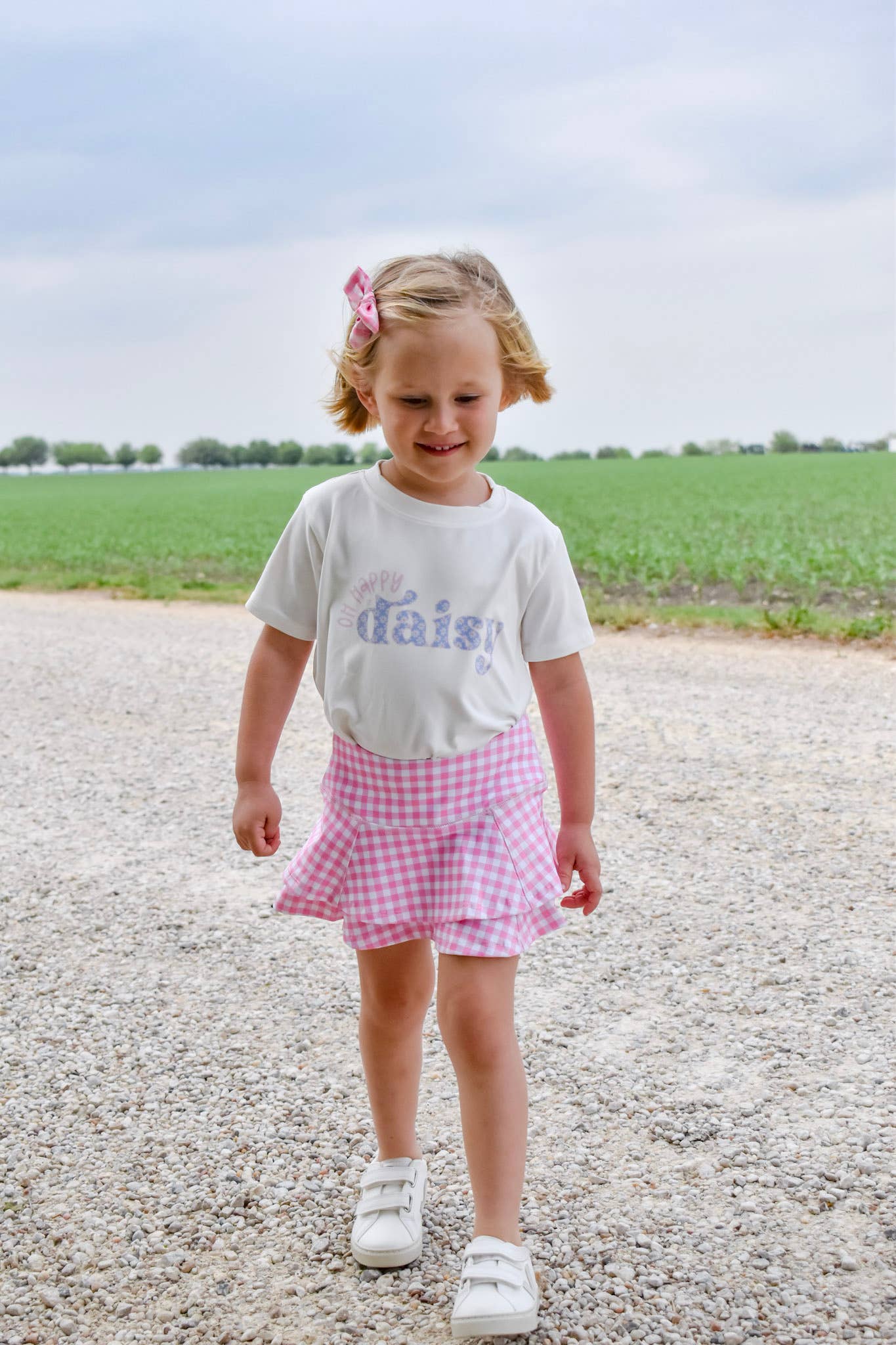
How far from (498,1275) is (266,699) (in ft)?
3.34

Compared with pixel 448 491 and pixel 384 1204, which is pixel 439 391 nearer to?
pixel 448 491

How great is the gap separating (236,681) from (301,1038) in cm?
485

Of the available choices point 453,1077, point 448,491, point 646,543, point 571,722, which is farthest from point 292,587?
point 646,543

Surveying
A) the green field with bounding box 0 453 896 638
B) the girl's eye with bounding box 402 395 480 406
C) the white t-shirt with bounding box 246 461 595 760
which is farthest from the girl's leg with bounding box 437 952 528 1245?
the green field with bounding box 0 453 896 638

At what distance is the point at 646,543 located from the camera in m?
14.9

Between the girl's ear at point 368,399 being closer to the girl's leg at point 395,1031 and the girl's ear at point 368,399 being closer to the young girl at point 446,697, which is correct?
the young girl at point 446,697

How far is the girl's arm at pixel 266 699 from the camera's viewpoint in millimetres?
2115

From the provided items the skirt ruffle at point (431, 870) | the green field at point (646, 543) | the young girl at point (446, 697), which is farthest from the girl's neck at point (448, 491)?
the green field at point (646, 543)

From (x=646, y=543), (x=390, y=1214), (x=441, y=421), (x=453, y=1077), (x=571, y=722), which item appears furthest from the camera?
(x=646, y=543)

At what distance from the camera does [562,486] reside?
37625 mm

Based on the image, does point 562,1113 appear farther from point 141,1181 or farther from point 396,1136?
point 141,1181

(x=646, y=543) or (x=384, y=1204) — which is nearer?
(x=384, y=1204)

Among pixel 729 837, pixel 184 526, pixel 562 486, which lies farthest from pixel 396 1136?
pixel 562 486

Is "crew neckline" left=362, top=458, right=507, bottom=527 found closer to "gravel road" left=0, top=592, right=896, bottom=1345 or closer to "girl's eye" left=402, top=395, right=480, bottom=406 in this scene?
"girl's eye" left=402, top=395, right=480, bottom=406
